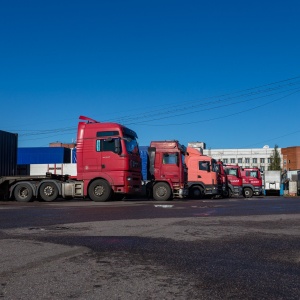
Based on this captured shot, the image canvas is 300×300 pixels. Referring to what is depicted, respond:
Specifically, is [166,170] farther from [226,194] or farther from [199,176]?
[226,194]

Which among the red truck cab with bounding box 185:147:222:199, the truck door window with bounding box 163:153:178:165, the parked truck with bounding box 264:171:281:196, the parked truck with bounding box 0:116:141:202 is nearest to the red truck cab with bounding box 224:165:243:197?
the red truck cab with bounding box 185:147:222:199

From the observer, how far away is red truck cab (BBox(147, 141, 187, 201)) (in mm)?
23250

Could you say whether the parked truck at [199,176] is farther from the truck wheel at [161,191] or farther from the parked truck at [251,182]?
the parked truck at [251,182]

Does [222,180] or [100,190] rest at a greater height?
[222,180]

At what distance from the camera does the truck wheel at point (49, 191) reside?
2116 centimetres

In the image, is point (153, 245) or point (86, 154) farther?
point (86, 154)

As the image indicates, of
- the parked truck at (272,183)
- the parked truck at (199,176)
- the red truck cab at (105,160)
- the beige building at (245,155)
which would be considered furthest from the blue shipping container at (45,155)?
the beige building at (245,155)

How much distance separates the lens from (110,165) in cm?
2023

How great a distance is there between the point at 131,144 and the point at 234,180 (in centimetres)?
1673

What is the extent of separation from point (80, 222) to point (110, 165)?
994 centimetres

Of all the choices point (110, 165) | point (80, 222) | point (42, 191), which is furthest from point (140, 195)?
point (80, 222)

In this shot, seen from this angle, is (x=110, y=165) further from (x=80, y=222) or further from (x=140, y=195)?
(x=80, y=222)

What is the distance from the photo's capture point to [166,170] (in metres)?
23.6

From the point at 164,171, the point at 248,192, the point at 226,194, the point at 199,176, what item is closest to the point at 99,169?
the point at 164,171
